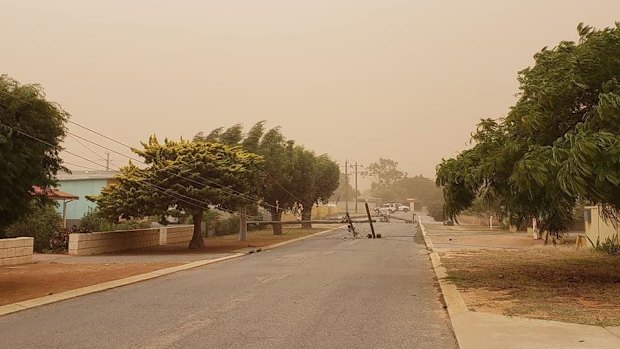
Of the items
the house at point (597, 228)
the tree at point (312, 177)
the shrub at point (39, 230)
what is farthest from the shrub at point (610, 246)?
the tree at point (312, 177)

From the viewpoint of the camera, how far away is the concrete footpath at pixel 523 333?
6.96m

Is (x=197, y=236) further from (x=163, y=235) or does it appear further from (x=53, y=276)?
(x=53, y=276)

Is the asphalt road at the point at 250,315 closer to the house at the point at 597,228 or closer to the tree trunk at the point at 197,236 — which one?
the house at the point at 597,228

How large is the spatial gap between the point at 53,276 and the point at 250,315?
33.0 ft

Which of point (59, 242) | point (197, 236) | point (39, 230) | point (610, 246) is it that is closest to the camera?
point (610, 246)

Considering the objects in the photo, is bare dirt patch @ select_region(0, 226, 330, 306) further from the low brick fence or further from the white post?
the white post

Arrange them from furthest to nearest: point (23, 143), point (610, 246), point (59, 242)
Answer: point (59, 242)
point (610, 246)
point (23, 143)

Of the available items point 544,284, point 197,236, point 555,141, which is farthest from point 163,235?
point 555,141

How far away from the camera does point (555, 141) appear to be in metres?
11.6

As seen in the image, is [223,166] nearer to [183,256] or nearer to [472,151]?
[183,256]

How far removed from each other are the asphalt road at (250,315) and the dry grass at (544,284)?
1.09 meters

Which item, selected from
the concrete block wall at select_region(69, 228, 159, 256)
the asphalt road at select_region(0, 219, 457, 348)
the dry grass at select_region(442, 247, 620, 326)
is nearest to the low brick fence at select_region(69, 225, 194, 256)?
the concrete block wall at select_region(69, 228, 159, 256)

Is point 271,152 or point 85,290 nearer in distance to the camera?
point 85,290

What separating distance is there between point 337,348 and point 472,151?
27.6ft
